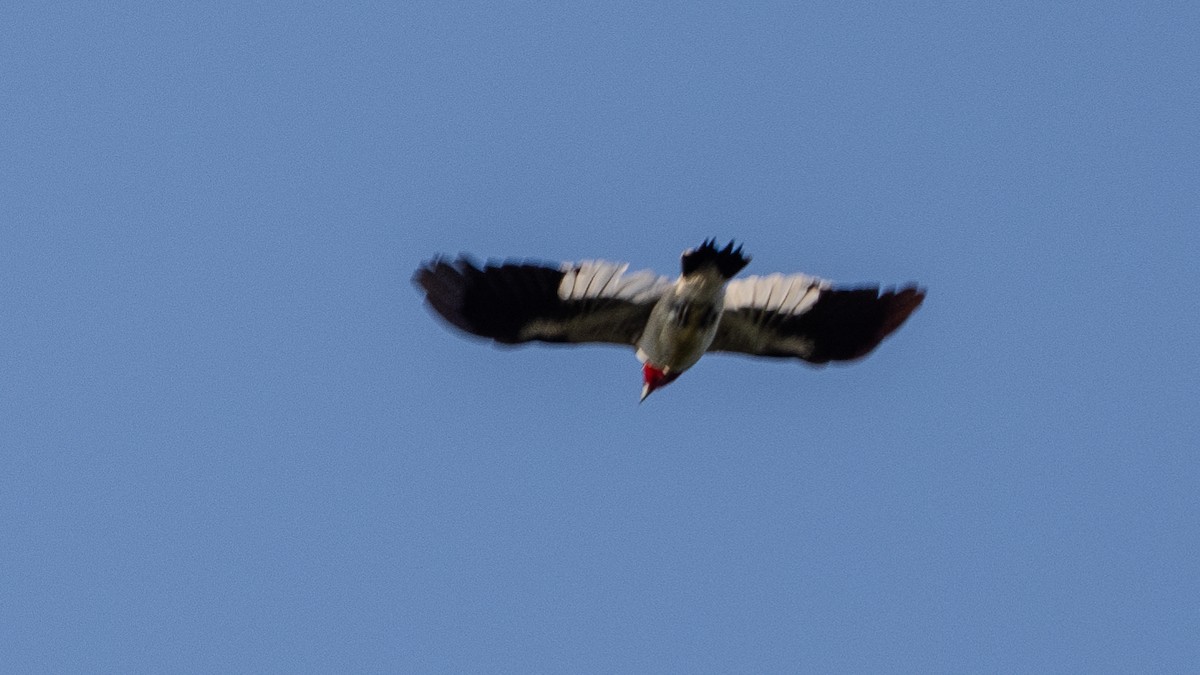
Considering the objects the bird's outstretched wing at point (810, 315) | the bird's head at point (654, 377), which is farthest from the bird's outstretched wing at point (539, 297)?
the bird's outstretched wing at point (810, 315)

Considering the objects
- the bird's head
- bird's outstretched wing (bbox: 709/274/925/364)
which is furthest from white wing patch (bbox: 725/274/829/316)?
the bird's head

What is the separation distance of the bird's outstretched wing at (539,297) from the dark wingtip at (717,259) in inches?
25.6

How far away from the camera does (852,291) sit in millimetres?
21219

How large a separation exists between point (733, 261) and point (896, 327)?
7.34 feet

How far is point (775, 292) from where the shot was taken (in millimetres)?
21219

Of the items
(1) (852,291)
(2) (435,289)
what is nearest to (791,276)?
(1) (852,291)

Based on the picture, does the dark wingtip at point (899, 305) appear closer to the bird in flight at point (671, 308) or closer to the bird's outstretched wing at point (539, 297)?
the bird in flight at point (671, 308)

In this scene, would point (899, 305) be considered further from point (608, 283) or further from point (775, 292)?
point (608, 283)

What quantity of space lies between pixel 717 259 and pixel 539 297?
5.70 feet

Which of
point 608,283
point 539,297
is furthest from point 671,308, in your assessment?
point 539,297

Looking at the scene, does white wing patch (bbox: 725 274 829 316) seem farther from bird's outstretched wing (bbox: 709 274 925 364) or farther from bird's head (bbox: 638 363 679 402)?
bird's head (bbox: 638 363 679 402)

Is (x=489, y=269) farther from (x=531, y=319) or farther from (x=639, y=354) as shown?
(x=639, y=354)

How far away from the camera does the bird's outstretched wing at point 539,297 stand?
19.7m

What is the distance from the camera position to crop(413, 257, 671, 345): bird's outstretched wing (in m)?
19.7
